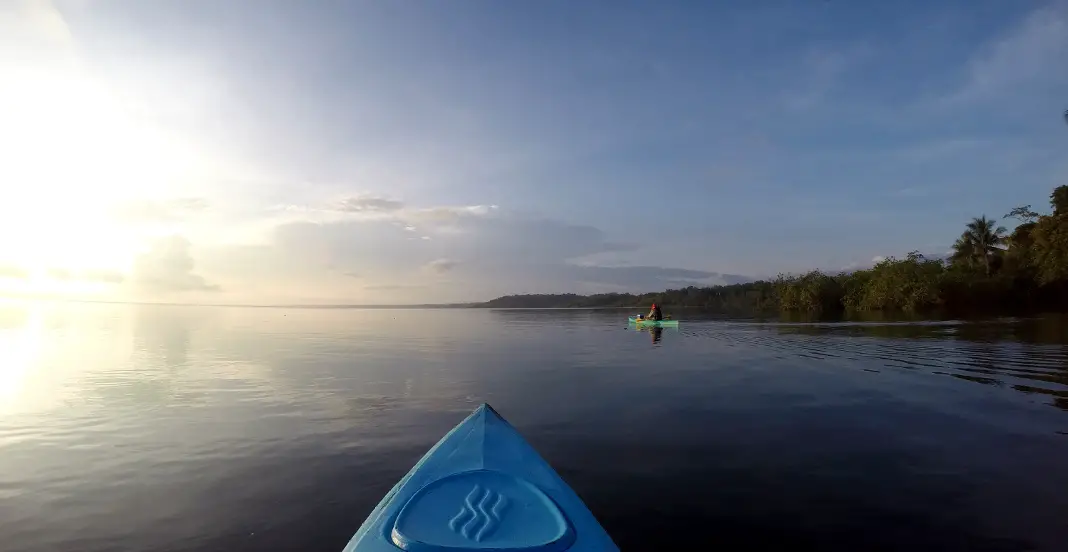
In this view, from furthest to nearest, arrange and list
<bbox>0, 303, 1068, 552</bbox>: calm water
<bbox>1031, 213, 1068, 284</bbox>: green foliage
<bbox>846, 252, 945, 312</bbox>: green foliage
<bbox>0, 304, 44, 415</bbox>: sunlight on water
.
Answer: <bbox>846, 252, 945, 312</bbox>: green foliage, <bbox>1031, 213, 1068, 284</bbox>: green foliage, <bbox>0, 304, 44, 415</bbox>: sunlight on water, <bbox>0, 303, 1068, 552</bbox>: calm water

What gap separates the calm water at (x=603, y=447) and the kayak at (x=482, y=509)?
1.28 metres

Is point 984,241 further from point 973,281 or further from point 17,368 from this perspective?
point 17,368

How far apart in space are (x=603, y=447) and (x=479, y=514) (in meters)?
4.92

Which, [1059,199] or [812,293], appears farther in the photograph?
[812,293]

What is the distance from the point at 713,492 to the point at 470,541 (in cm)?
405

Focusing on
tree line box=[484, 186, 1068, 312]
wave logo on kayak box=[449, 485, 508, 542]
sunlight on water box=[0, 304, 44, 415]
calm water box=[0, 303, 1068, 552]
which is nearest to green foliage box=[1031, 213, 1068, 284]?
tree line box=[484, 186, 1068, 312]

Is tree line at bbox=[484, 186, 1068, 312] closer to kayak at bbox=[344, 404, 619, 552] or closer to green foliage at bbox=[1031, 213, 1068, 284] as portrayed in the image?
green foliage at bbox=[1031, 213, 1068, 284]

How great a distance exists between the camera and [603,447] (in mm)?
9477

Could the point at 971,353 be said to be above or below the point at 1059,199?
below

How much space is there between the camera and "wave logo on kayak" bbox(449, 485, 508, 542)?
467cm

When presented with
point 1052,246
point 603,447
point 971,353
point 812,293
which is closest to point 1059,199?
point 1052,246

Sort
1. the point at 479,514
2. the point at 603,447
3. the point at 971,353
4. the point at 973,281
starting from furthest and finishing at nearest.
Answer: the point at 973,281 → the point at 971,353 → the point at 603,447 → the point at 479,514

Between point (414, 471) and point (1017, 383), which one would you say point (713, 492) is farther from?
point (1017, 383)

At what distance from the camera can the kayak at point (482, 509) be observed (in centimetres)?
457
